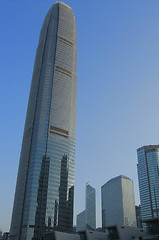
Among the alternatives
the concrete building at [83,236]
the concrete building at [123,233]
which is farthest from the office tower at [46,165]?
the concrete building at [123,233]

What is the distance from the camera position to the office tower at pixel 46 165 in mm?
154000

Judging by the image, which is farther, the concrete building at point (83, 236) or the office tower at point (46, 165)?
the office tower at point (46, 165)

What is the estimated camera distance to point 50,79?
198 m

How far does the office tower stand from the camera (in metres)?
154

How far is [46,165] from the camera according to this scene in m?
166

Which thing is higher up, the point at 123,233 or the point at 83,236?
the point at 123,233

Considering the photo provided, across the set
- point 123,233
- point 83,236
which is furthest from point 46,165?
point 123,233

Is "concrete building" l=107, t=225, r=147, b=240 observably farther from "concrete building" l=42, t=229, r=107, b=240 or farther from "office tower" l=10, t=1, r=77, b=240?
"office tower" l=10, t=1, r=77, b=240

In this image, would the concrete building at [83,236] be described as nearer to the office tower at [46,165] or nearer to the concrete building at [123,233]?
the concrete building at [123,233]

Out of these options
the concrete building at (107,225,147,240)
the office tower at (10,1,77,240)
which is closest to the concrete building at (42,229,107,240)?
the concrete building at (107,225,147,240)

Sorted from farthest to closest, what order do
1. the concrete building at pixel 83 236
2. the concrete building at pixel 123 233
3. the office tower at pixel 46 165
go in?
1. the office tower at pixel 46 165
2. the concrete building at pixel 83 236
3. the concrete building at pixel 123 233

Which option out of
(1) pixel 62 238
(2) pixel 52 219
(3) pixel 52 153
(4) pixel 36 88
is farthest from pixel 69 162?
(1) pixel 62 238

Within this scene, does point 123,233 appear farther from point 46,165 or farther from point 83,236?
point 46,165

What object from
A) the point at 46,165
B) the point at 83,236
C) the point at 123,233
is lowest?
the point at 83,236
